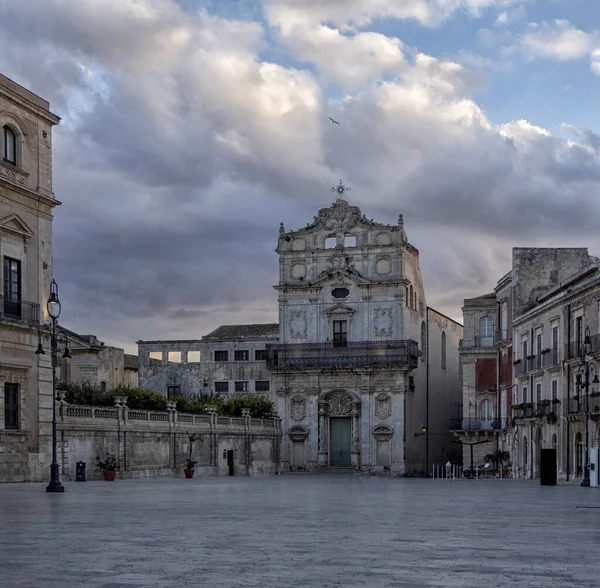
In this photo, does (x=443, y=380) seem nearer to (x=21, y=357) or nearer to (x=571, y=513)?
(x=21, y=357)

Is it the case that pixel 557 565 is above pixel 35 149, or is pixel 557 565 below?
below

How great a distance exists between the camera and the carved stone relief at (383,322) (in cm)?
7306

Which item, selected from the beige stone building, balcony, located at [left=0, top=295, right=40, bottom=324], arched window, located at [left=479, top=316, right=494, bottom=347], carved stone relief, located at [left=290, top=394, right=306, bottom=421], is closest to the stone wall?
the beige stone building

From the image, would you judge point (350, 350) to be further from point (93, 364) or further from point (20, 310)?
point (20, 310)

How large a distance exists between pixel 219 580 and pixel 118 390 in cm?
4331

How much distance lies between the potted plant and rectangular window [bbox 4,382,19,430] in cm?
756

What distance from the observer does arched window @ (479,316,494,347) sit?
70375 millimetres

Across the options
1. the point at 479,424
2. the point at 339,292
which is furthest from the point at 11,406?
the point at 339,292

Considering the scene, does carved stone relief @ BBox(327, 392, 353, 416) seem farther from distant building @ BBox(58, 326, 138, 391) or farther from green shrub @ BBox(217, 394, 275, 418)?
distant building @ BBox(58, 326, 138, 391)

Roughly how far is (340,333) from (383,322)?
3.24 meters

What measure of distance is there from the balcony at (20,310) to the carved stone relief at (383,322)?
3936 cm

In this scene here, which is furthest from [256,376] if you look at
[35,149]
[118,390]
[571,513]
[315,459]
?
[571,513]

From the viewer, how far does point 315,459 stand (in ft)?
239

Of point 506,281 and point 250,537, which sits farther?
point 506,281
